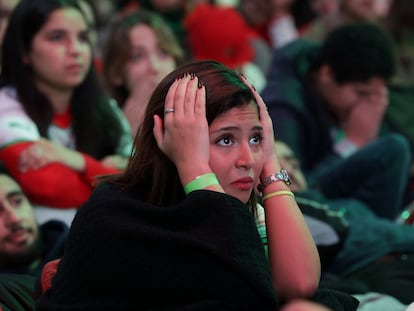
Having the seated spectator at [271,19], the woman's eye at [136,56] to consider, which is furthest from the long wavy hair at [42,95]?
the seated spectator at [271,19]

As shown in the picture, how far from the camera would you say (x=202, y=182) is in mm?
2072

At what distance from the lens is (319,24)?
17.7ft

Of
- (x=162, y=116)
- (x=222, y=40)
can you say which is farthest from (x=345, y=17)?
(x=162, y=116)

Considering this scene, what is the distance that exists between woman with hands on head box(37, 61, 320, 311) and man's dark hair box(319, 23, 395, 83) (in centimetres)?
209

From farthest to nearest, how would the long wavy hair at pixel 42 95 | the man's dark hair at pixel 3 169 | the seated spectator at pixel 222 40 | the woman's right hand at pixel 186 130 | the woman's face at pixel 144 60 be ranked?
the seated spectator at pixel 222 40, the woman's face at pixel 144 60, the long wavy hair at pixel 42 95, the man's dark hair at pixel 3 169, the woman's right hand at pixel 186 130

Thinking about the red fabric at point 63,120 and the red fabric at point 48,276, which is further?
the red fabric at point 63,120

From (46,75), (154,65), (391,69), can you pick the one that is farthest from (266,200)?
(391,69)

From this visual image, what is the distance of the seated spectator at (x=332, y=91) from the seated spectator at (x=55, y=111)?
0.96 m

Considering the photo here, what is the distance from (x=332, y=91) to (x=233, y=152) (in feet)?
7.58

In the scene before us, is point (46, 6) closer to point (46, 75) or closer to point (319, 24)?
point (46, 75)

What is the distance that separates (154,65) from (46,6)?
70 centimetres

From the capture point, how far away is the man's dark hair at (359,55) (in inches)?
169

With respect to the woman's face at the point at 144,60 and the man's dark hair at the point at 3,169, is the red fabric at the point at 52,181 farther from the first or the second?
the woman's face at the point at 144,60

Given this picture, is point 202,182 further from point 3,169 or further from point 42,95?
point 42,95
